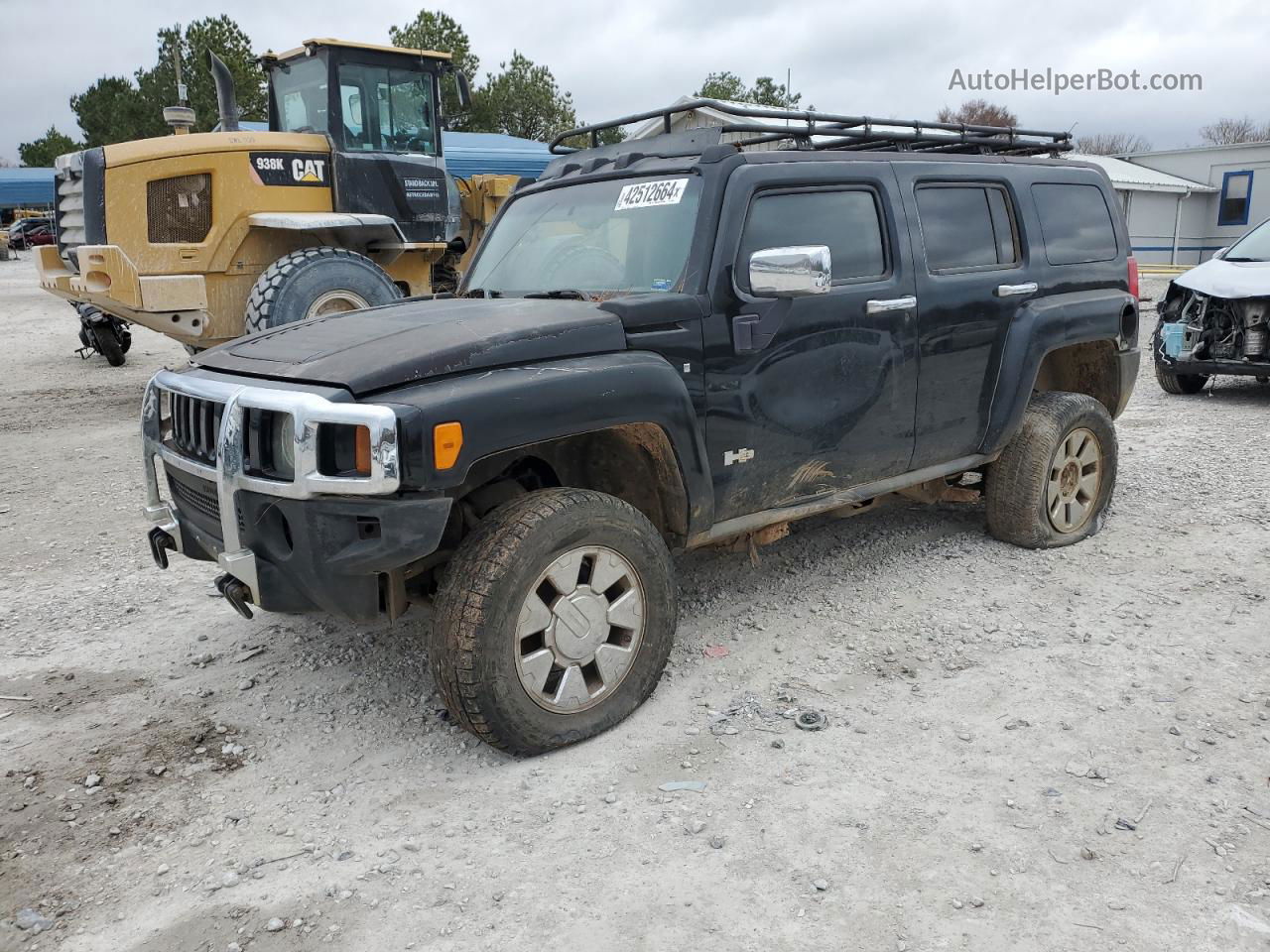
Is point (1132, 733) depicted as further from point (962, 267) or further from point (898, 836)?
point (962, 267)

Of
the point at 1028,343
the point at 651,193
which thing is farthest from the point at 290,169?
the point at 1028,343

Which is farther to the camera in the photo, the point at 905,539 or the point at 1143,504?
the point at 1143,504

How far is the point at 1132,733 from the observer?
335 cm

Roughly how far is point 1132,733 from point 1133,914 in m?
1.00

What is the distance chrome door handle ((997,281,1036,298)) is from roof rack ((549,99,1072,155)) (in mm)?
783

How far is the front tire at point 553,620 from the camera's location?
310 cm

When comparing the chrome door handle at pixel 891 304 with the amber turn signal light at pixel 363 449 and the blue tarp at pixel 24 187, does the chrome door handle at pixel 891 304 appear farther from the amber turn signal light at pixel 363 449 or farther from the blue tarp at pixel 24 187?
the blue tarp at pixel 24 187

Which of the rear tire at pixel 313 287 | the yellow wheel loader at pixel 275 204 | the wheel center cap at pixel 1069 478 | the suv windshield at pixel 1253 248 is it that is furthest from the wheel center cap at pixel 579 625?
the suv windshield at pixel 1253 248

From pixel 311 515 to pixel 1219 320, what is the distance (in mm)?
9230

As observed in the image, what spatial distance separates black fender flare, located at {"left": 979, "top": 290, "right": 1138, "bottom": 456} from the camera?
474 centimetres

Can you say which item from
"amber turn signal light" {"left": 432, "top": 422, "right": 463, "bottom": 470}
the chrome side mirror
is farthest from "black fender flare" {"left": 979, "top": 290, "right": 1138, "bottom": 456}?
"amber turn signal light" {"left": 432, "top": 422, "right": 463, "bottom": 470}

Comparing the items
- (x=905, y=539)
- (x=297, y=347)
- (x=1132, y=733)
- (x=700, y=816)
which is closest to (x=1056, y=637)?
(x=1132, y=733)

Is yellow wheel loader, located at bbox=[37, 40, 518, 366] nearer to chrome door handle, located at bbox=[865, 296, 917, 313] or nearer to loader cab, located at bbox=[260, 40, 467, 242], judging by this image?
loader cab, located at bbox=[260, 40, 467, 242]

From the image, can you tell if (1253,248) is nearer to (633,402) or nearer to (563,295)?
(563,295)
